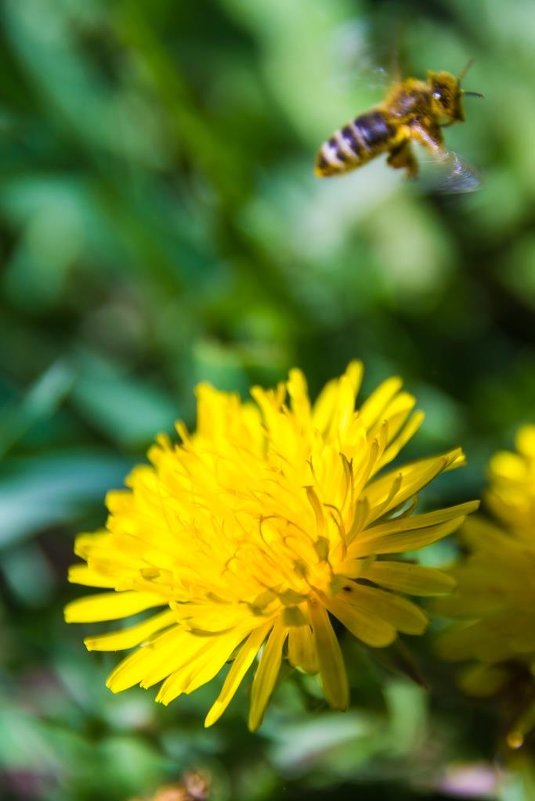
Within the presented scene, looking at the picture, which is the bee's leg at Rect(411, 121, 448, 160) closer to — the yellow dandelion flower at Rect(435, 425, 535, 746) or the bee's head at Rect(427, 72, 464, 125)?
the bee's head at Rect(427, 72, 464, 125)

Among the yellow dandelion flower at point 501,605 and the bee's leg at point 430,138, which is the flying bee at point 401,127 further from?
Answer: the yellow dandelion flower at point 501,605

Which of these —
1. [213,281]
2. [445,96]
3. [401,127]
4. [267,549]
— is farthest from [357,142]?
[213,281]

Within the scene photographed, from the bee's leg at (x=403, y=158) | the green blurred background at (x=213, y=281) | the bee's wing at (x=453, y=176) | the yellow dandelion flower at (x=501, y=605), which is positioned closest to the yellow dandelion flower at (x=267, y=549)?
the yellow dandelion flower at (x=501, y=605)

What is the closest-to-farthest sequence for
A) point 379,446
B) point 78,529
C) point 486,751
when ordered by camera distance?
point 379,446
point 486,751
point 78,529

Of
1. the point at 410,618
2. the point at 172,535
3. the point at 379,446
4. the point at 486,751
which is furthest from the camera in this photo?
the point at 486,751

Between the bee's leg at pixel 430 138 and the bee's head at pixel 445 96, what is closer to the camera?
the bee's leg at pixel 430 138

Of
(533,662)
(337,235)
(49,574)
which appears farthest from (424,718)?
(337,235)

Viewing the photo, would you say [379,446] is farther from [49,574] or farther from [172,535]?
[49,574]
